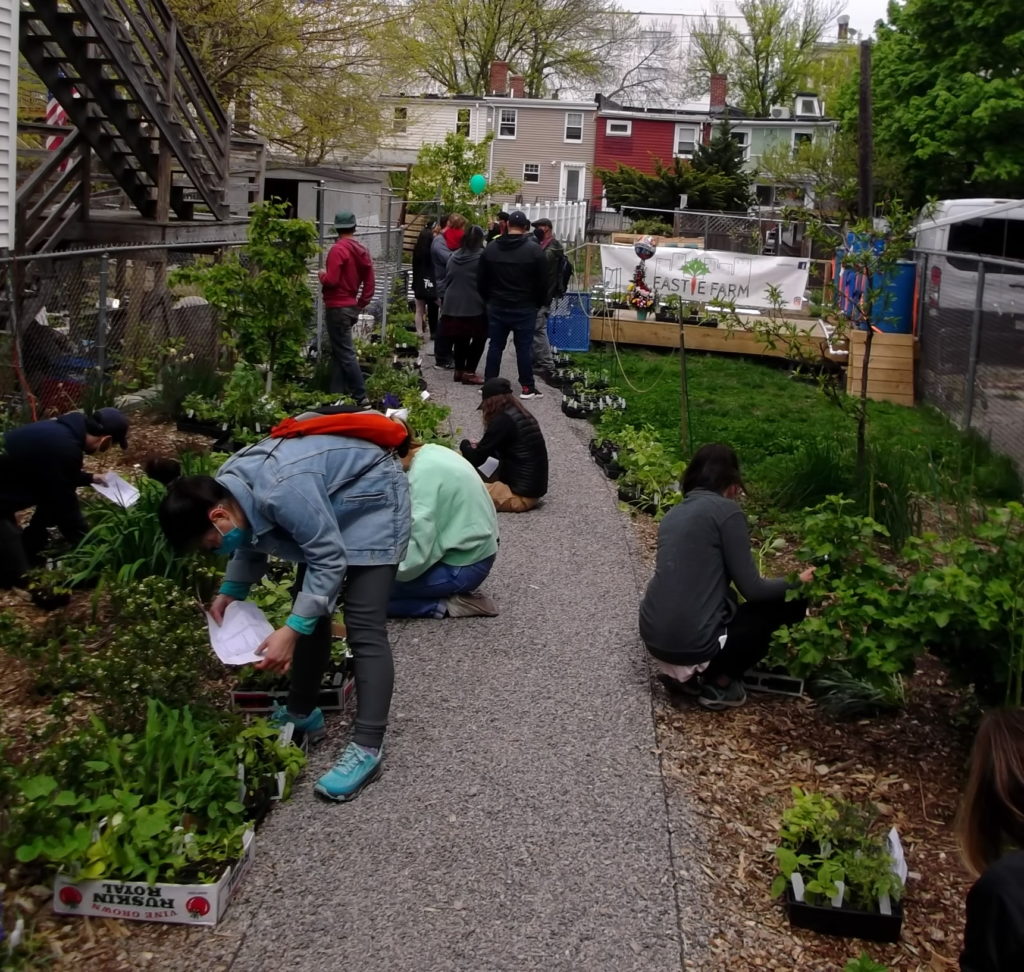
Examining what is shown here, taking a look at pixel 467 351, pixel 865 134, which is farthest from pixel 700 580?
pixel 865 134

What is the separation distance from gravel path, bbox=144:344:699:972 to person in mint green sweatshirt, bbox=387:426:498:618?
0.12m

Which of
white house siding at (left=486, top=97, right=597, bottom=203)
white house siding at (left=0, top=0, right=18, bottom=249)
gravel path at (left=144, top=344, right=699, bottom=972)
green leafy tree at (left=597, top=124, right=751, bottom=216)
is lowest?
gravel path at (left=144, top=344, right=699, bottom=972)

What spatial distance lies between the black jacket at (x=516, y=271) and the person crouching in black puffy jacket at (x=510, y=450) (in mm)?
3898

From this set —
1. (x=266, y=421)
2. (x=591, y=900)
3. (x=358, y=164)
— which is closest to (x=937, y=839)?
(x=591, y=900)

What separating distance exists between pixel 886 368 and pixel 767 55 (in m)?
59.4

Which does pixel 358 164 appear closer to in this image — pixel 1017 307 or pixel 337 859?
pixel 1017 307

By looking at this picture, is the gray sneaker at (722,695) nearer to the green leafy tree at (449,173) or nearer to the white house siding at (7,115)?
the white house siding at (7,115)

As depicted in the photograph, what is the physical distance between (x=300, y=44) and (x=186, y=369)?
55.2 feet

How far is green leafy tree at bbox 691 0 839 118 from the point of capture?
69062mm

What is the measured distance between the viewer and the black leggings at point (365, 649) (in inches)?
175

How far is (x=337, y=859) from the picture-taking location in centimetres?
409

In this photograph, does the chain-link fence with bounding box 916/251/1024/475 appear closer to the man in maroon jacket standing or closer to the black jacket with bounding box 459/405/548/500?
the black jacket with bounding box 459/405/548/500

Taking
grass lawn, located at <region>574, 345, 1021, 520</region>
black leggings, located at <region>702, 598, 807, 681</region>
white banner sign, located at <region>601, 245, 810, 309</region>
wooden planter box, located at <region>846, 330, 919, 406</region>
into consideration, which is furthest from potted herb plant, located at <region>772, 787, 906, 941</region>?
white banner sign, located at <region>601, 245, 810, 309</region>

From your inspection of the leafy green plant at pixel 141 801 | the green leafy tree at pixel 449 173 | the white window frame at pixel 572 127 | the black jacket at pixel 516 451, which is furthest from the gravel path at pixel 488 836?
the white window frame at pixel 572 127
